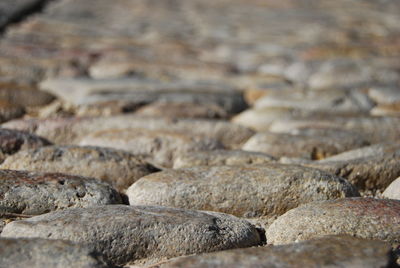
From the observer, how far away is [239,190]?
5.52 ft

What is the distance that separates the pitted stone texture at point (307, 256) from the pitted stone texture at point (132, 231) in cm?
10

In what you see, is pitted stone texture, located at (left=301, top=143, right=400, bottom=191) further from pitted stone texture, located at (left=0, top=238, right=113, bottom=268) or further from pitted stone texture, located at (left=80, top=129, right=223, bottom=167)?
pitted stone texture, located at (left=0, top=238, right=113, bottom=268)

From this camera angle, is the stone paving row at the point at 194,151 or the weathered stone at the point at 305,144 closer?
the stone paving row at the point at 194,151

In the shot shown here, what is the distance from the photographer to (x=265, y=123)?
2801 mm

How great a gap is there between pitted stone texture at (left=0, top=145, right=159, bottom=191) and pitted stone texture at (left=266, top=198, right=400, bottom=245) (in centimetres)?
56

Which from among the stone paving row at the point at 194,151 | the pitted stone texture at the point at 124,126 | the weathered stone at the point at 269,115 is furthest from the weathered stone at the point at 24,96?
the weathered stone at the point at 269,115

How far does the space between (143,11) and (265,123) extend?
4.73 meters

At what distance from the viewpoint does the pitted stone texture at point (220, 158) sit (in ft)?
6.55

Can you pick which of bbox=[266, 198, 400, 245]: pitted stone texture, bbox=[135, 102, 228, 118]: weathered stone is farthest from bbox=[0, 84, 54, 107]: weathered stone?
bbox=[266, 198, 400, 245]: pitted stone texture

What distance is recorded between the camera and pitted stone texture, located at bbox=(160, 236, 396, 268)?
1191 mm

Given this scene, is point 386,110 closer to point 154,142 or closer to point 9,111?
point 154,142

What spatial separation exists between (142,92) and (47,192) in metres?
1.58

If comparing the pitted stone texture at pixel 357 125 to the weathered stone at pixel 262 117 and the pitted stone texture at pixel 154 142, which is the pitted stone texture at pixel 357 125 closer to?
the weathered stone at pixel 262 117

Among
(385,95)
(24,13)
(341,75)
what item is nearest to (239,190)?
(385,95)
